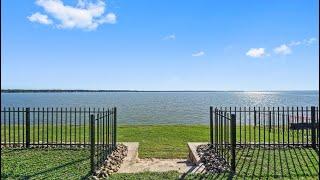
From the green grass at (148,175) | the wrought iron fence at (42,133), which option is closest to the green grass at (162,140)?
the wrought iron fence at (42,133)

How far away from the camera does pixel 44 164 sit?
30.8ft

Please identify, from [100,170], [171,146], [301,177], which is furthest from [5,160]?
[301,177]

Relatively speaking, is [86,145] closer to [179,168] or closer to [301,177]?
[179,168]

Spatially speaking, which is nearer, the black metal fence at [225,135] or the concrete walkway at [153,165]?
the concrete walkway at [153,165]

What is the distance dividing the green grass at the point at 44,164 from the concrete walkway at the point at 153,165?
38.4 inches

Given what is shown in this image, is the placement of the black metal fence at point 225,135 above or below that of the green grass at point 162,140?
above

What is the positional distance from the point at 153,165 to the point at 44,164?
8.77 ft

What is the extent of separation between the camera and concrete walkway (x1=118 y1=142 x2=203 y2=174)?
8.91 metres

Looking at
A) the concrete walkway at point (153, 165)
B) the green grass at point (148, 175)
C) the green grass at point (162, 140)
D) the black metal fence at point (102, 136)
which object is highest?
the black metal fence at point (102, 136)

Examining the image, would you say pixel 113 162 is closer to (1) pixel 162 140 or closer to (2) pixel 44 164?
(2) pixel 44 164

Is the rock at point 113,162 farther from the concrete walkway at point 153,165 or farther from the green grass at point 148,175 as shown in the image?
the green grass at point 148,175

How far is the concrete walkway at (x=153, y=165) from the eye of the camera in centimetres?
891

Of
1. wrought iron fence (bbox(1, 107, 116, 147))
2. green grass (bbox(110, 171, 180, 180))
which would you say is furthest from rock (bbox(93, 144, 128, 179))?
wrought iron fence (bbox(1, 107, 116, 147))

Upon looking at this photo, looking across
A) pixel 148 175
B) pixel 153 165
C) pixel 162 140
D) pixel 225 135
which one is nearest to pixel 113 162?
pixel 153 165
